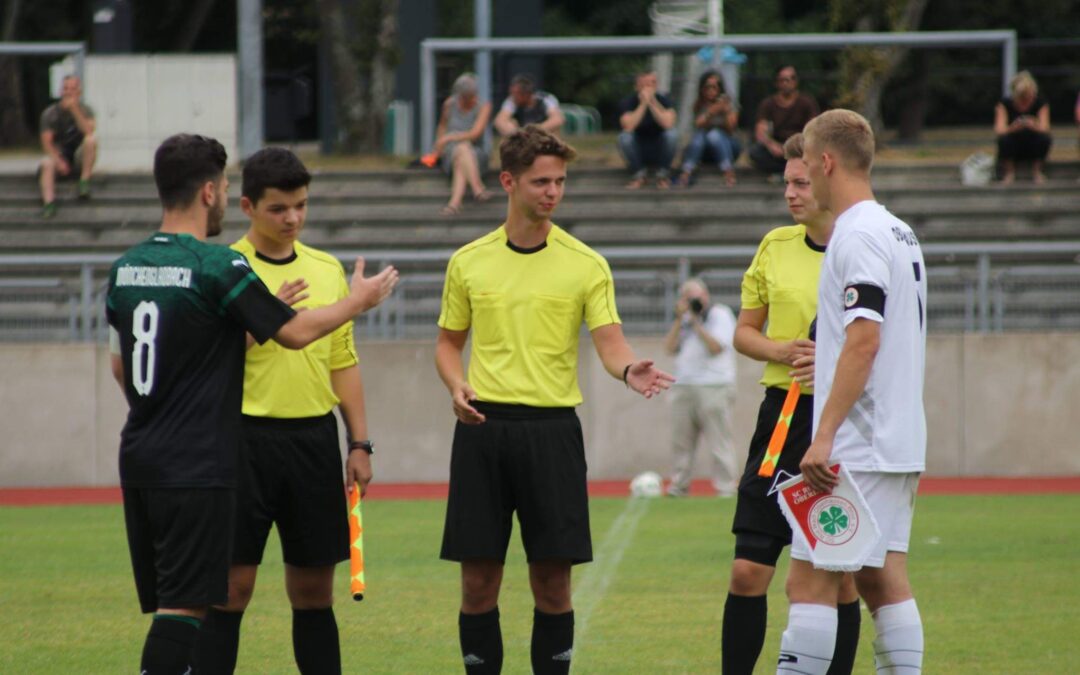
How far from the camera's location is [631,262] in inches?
728

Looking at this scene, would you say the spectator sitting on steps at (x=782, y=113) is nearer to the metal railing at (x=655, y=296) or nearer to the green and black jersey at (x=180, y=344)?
the metal railing at (x=655, y=296)

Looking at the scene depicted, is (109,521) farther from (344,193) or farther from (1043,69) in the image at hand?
(1043,69)

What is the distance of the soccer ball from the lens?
51.0 feet

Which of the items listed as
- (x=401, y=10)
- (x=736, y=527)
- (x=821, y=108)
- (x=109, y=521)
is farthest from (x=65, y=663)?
(x=401, y=10)

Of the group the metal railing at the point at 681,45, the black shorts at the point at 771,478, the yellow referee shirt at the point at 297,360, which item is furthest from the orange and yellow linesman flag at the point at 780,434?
the metal railing at the point at 681,45

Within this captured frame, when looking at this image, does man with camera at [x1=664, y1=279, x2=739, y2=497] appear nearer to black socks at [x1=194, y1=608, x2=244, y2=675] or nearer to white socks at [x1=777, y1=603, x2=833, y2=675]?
black socks at [x1=194, y1=608, x2=244, y2=675]

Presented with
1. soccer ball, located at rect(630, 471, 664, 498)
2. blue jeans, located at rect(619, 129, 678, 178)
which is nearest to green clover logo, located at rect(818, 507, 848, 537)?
soccer ball, located at rect(630, 471, 664, 498)

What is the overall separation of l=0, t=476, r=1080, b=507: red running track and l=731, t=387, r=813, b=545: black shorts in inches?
367

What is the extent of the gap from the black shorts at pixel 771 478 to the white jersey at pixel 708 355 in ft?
28.4

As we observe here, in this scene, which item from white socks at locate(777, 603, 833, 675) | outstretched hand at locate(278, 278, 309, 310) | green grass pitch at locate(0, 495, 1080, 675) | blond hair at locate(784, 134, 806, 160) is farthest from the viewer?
green grass pitch at locate(0, 495, 1080, 675)

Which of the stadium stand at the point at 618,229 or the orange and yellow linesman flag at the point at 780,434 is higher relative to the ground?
the orange and yellow linesman flag at the point at 780,434

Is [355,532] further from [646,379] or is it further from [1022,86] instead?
[1022,86]

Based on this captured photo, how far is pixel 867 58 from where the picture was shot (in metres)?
21.5

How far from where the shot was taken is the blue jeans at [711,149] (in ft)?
67.3
